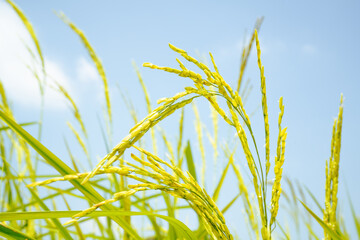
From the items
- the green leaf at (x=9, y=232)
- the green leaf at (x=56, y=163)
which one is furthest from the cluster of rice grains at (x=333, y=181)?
the green leaf at (x=9, y=232)

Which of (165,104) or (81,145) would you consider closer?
(165,104)

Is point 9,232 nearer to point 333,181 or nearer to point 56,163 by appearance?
point 56,163

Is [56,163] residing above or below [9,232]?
above

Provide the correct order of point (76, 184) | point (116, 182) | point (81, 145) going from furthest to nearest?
point (81, 145) < point (116, 182) < point (76, 184)

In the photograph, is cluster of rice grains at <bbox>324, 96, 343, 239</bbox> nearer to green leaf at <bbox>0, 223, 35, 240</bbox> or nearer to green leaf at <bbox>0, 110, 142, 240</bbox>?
green leaf at <bbox>0, 110, 142, 240</bbox>

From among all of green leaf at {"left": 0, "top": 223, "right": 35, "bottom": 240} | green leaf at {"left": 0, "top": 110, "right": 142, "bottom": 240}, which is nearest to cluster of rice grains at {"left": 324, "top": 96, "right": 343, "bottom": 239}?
green leaf at {"left": 0, "top": 110, "right": 142, "bottom": 240}

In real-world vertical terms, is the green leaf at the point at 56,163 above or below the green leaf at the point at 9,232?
above

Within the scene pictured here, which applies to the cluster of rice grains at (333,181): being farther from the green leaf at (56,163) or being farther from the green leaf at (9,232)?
the green leaf at (9,232)

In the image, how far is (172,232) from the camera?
859 millimetres

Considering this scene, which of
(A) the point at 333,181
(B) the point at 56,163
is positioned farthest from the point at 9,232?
(A) the point at 333,181

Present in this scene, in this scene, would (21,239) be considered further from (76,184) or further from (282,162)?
(282,162)

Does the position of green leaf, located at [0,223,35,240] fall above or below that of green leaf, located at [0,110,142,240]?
below

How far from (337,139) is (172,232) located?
18.0 inches

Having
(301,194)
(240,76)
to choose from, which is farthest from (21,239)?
(301,194)
